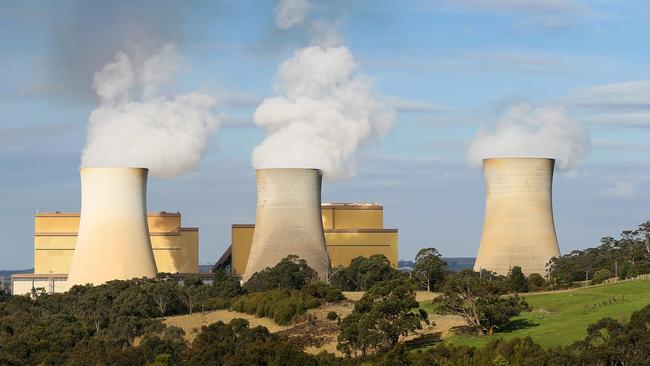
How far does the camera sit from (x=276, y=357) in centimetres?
3466

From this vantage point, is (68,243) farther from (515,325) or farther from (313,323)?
(515,325)

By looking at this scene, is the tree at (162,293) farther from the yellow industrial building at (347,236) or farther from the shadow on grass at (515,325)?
the shadow on grass at (515,325)

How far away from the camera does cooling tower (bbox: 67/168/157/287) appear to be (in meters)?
47.7

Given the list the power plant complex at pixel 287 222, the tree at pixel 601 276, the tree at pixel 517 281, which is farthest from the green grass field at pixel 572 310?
the tree at pixel 601 276

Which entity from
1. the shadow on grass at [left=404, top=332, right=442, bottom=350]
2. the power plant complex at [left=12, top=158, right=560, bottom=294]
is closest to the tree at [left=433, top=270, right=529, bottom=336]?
the shadow on grass at [left=404, top=332, right=442, bottom=350]

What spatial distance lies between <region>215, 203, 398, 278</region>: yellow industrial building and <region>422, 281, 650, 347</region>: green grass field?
1792 centimetres

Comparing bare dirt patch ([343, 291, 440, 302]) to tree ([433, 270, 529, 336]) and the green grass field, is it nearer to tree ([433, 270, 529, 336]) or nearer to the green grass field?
the green grass field

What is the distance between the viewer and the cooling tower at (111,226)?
47.7m

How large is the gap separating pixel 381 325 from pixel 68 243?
31.7 metres

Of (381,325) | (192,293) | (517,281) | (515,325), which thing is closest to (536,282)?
(517,281)

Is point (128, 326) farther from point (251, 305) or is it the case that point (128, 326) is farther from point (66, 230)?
point (66, 230)

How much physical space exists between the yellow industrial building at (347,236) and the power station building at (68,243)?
249 centimetres

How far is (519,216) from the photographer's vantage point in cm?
5012

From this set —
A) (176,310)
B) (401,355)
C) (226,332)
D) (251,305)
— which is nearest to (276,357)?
(401,355)
